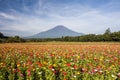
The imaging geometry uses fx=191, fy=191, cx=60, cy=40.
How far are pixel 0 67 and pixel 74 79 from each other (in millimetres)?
3061

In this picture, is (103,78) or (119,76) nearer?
(103,78)

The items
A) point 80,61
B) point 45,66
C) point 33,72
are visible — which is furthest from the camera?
point 80,61

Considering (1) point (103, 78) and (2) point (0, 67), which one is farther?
(2) point (0, 67)

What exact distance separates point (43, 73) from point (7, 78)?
4.47ft

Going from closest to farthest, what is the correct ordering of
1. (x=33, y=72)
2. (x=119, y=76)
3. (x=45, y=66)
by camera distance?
(x=119, y=76) → (x=33, y=72) → (x=45, y=66)

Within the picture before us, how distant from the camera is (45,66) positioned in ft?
25.7

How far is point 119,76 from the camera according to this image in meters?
6.81

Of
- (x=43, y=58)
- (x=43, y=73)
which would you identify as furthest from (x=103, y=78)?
(x=43, y=58)

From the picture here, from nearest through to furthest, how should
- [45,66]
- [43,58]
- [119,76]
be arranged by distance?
1. [119,76]
2. [45,66]
3. [43,58]

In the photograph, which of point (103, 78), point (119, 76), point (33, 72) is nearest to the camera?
point (103, 78)

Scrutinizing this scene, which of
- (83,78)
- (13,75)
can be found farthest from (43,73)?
(83,78)

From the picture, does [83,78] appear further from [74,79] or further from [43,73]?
[43,73]

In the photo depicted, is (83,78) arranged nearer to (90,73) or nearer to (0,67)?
(90,73)

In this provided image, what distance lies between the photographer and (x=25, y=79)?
7.07 meters
